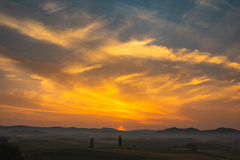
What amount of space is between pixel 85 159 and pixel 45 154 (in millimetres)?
10341

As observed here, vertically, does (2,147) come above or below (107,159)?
above

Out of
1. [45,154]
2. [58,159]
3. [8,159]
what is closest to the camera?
[8,159]

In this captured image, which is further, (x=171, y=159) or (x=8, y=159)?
(x=171, y=159)

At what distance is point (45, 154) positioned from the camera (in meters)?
45.8

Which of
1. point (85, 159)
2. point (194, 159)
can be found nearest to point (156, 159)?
point (194, 159)

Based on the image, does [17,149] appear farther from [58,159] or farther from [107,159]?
[107,159]

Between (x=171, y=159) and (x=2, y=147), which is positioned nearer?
(x=2, y=147)

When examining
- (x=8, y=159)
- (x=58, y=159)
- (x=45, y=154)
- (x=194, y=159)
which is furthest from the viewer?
(x=194, y=159)

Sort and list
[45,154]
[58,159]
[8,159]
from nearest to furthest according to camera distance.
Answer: [8,159] < [58,159] < [45,154]

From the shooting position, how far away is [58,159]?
4112cm

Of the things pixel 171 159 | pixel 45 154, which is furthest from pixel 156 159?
pixel 45 154

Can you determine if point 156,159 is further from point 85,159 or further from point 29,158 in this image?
point 29,158

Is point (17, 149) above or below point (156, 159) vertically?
above

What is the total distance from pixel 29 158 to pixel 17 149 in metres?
8.54
